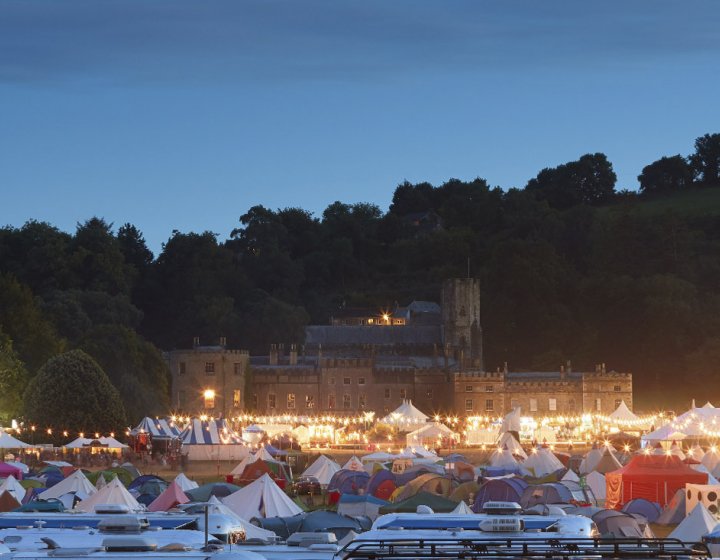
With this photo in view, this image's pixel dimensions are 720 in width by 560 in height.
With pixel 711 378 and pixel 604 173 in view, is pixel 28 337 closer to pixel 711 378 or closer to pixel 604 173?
pixel 711 378

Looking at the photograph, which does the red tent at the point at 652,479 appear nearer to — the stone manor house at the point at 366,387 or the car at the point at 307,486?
the car at the point at 307,486

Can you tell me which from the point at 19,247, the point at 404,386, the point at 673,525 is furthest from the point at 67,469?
the point at 19,247

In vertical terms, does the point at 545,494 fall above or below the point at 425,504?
above

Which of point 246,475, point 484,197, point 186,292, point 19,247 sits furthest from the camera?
point 484,197

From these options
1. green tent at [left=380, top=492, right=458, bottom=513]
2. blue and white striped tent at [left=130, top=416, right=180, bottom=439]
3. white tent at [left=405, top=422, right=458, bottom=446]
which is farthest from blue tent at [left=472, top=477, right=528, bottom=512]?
white tent at [left=405, top=422, right=458, bottom=446]

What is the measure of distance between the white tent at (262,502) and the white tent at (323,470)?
483 inches

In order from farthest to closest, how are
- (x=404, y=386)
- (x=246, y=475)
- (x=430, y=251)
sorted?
1. (x=430, y=251)
2. (x=404, y=386)
3. (x=246, y=475)

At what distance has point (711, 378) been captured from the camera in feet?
286

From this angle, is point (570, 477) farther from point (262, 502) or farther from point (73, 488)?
point (73, 488)

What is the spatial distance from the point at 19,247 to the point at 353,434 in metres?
37.5

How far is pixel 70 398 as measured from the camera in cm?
5816

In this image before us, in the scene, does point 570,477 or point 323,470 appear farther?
point 323,470

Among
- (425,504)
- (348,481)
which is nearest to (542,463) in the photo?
(348,481)

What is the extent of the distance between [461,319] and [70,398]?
3620 cm
